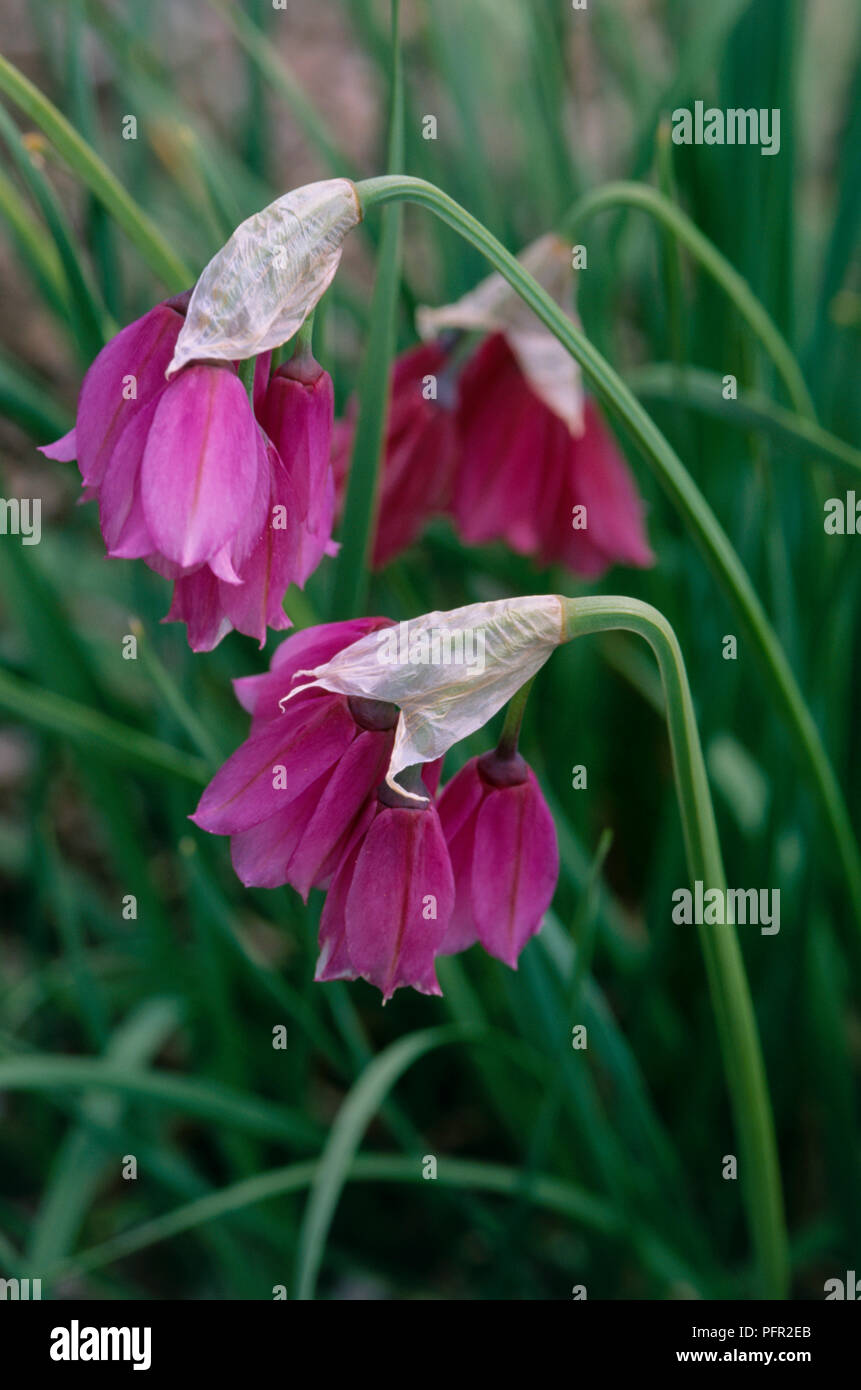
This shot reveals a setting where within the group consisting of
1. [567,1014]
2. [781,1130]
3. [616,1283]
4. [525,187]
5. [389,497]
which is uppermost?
[525,187]

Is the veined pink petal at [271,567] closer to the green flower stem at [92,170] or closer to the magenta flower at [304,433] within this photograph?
the magenta flower at [304,433]

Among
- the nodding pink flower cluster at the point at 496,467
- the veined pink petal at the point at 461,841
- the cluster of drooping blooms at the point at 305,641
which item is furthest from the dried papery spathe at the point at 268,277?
the nodding pink flower cluster at the point at 496,467

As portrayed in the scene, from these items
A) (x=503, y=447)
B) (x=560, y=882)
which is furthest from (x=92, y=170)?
(x=560, y=882)

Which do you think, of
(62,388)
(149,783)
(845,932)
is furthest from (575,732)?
(62,388)

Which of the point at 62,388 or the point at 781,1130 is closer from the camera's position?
the point at 781,1130

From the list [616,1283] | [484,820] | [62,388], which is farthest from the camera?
[62,388]

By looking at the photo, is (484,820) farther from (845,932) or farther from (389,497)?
(845,932)
